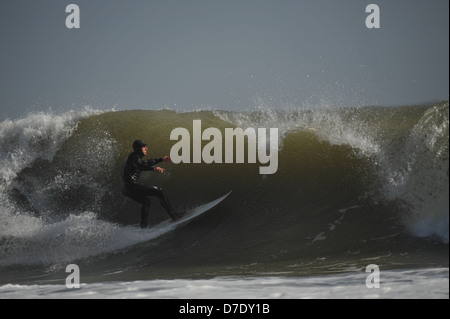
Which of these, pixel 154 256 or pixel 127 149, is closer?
pixel 154 256

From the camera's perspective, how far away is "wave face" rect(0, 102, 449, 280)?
6.77 meters

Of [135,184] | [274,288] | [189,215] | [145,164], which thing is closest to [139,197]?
[135,184]

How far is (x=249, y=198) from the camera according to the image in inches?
352

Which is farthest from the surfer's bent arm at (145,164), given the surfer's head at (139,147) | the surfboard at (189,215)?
the surfboard at (189,215)

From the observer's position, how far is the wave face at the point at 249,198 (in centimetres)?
677

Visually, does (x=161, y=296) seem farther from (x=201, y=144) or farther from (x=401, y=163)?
(x=201, y=144)

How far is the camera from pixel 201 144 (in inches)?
445

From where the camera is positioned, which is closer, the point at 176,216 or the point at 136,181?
the point at 136,181

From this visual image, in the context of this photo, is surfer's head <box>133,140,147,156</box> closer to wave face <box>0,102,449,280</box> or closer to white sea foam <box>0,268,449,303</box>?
wave face <box>0,102,449,280</box>

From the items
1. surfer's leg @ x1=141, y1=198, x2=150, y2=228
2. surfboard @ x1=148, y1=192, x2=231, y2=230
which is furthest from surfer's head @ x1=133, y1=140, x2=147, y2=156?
surfboard @ x1=148, y1=192, x2=231, y2=230

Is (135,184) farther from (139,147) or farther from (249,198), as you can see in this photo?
(249,198)
